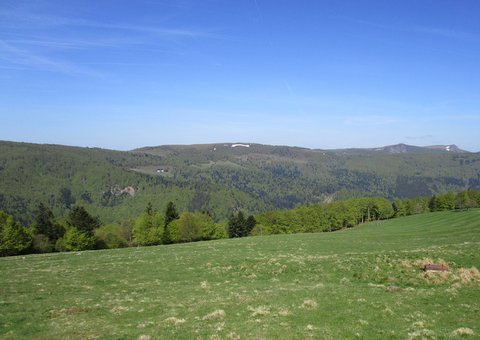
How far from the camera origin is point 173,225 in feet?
338

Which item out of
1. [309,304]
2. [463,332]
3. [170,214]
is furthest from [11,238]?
[463,332]

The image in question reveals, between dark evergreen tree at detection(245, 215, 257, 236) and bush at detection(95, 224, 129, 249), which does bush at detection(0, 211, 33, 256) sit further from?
dark evergreen tree at detection(245, 215, 257, 236)

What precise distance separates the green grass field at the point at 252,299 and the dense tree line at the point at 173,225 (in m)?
49.5

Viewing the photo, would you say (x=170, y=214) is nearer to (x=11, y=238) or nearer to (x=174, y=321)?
(x=11, y=238)

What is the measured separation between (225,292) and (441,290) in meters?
13.9

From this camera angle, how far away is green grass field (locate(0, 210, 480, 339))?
16.7 metres

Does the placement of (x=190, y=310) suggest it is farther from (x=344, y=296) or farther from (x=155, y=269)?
(x=155, y=269)

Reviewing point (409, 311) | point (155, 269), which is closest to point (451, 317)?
point (409, 311)

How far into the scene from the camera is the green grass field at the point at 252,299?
16.7 m

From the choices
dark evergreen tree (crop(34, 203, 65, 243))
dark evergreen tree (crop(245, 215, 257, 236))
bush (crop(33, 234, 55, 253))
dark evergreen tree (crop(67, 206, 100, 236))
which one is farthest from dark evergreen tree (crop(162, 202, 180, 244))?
dark evergreen tree (crop(245, 215, 257, 236))

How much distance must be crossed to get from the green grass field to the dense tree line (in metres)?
49.5

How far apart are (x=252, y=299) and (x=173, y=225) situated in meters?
83.4

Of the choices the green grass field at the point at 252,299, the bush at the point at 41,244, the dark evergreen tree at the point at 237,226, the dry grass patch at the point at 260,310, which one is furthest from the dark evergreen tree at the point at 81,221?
the dry grass patch at the point at 260,310

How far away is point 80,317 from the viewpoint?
19141 mm
